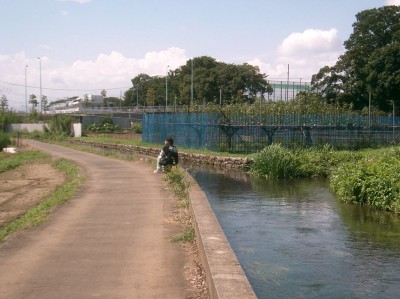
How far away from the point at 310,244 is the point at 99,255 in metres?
4.34

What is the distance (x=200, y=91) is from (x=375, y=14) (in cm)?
2989

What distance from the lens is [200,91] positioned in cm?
7456

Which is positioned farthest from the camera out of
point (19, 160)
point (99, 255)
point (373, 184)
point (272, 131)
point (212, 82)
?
point (212, 82)

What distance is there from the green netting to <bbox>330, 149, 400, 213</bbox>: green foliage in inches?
511

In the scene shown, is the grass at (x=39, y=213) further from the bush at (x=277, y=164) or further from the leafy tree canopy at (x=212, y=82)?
the leafy tree canopy at (x=212, y=82)

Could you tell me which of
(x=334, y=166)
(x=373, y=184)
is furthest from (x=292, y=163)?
(x=373, y=184)

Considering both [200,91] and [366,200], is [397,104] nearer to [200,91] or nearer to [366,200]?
[200,91]

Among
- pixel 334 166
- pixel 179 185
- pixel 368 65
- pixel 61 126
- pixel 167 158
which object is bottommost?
pixel 334 166

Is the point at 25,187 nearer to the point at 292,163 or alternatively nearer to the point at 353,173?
the point at 292,163

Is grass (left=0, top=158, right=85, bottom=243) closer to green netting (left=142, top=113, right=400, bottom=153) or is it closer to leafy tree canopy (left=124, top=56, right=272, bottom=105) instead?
green netting (left=142, top=113, right=400, bottom=153)

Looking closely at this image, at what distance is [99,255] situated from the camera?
24.4ft

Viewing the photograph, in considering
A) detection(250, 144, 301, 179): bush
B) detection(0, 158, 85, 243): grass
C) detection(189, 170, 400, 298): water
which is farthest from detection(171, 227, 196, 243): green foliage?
detection(250, 144, 301, 179): bush

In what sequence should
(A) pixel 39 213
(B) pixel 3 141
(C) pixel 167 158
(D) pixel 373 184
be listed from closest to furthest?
(A) pixel 39 213 < (D) pixel 373 184 < (C) pixel 167 158 < (B) pixel 3 141

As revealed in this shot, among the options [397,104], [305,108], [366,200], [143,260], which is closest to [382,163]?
[366,200]
